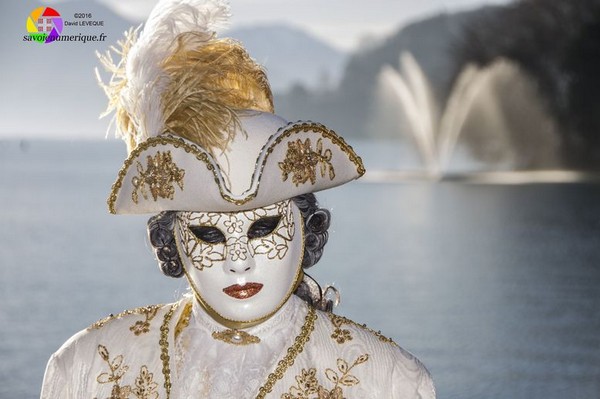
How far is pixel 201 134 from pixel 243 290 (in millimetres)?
405

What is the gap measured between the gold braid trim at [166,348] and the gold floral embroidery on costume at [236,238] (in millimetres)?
238

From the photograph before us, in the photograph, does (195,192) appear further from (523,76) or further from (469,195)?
(523,76)

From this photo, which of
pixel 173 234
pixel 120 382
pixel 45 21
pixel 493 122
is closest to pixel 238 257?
pixel 173 234

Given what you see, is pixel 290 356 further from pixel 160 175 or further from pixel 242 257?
pixel 160 175

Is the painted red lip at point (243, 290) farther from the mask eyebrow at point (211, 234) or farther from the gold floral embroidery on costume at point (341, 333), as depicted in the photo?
the gold floral embroidery on costume at point (341, 333)

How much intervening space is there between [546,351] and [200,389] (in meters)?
6.04

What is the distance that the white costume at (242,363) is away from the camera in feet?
11.1

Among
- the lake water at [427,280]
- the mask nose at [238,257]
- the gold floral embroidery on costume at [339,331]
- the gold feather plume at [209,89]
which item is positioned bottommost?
the lake water at [427,280]

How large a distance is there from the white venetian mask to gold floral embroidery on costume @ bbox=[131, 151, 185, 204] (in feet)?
0.50

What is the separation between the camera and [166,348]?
11.3ft

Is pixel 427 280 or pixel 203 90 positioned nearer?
pixel 203 90

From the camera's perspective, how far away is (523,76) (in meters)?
29.2

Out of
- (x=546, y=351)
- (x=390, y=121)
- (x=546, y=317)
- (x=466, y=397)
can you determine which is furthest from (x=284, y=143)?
(x=390, y=121)

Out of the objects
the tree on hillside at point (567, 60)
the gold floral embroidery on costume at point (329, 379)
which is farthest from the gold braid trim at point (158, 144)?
the tree on hillside at point (567, 60)
